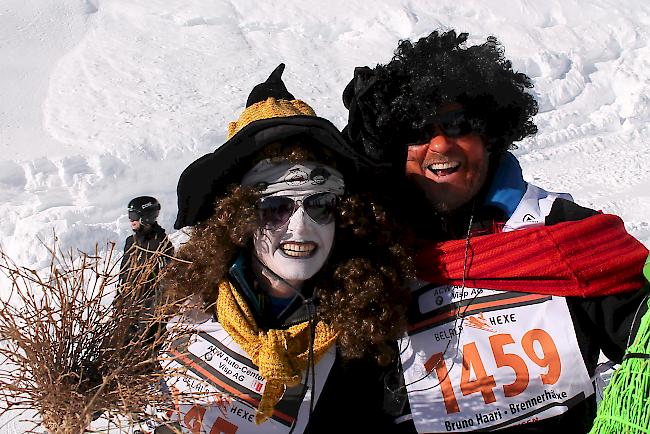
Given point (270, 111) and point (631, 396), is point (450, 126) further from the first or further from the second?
point (631, 396)

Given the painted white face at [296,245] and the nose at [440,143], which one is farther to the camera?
the nose at [440,143]

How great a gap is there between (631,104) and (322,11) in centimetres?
445

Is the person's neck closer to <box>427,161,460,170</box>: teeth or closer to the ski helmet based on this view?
<box>427,161,460,170</box>: teeth

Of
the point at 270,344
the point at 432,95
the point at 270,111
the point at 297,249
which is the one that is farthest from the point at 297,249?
the point at 432,95

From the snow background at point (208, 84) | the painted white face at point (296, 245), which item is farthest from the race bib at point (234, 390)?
the snow background at point (208, 84)

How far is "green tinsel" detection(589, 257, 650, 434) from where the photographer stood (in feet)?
5.20

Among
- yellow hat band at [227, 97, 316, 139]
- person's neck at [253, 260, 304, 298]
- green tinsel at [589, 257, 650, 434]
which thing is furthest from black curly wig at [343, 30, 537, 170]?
green tinsel at [589, 257, 650, 434]

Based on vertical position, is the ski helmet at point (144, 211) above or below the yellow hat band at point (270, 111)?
above

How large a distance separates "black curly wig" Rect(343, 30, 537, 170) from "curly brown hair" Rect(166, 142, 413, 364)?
274 millimetres

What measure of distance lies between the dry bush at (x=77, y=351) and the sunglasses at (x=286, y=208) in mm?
431

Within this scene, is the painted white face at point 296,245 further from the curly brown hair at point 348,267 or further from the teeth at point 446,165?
the teeth at point 446,165

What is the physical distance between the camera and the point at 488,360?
2.14 metres

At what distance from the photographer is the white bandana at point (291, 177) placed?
202 cm

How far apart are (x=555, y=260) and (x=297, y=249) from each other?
2.58 ft
